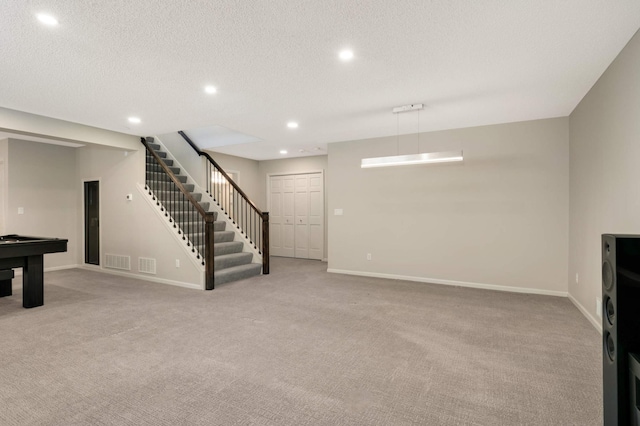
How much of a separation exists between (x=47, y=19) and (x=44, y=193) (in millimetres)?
5913

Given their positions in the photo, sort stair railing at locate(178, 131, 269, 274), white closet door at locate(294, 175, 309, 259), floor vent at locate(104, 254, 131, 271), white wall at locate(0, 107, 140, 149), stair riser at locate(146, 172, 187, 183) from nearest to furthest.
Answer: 1. white wall at locate(0, 107, 140, 149)
2. floor vent at locate(104, 254, 131, 271)
3. stair riser at locate(146, 172, 187, 183)
4. stair railing at locate(178, 131, 269, 274)
5. white closet door at locate(294, 175, 309, 259)

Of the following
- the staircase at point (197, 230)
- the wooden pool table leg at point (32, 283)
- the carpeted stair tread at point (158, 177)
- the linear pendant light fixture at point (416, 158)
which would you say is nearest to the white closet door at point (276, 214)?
the staircase at point (197, 230)

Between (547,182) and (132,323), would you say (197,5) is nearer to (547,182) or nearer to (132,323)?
(132,323)

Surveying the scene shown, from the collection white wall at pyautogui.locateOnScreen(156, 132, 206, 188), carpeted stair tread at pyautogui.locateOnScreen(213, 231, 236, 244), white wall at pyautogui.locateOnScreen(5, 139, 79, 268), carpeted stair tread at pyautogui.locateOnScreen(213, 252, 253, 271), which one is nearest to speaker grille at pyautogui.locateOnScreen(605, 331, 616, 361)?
carpeted stair tread at pyautogui.locateOnScreen(213, 252, 253, 271)

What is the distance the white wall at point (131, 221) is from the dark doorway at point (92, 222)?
0.85ft

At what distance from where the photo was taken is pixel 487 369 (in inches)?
98.7

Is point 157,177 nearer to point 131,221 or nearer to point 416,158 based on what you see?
point 131,221

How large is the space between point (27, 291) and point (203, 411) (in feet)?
11.8

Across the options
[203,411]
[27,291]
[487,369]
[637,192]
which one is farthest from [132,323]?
[637,192]

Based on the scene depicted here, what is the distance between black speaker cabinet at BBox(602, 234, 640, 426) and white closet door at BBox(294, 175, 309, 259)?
23.0ft

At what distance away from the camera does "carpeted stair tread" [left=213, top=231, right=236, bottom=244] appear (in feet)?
20.7

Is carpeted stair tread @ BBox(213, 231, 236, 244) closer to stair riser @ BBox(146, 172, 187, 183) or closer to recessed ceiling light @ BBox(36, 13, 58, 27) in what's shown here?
stair riser @ BBox(146, 172, 187, 183)

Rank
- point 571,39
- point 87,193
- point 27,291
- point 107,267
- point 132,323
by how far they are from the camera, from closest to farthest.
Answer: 1. point 571,39
2. point 132,323
3. point 27,291
4. point 107,267
5. point 87,193

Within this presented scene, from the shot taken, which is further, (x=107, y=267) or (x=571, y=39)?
(x=107, y=267)
